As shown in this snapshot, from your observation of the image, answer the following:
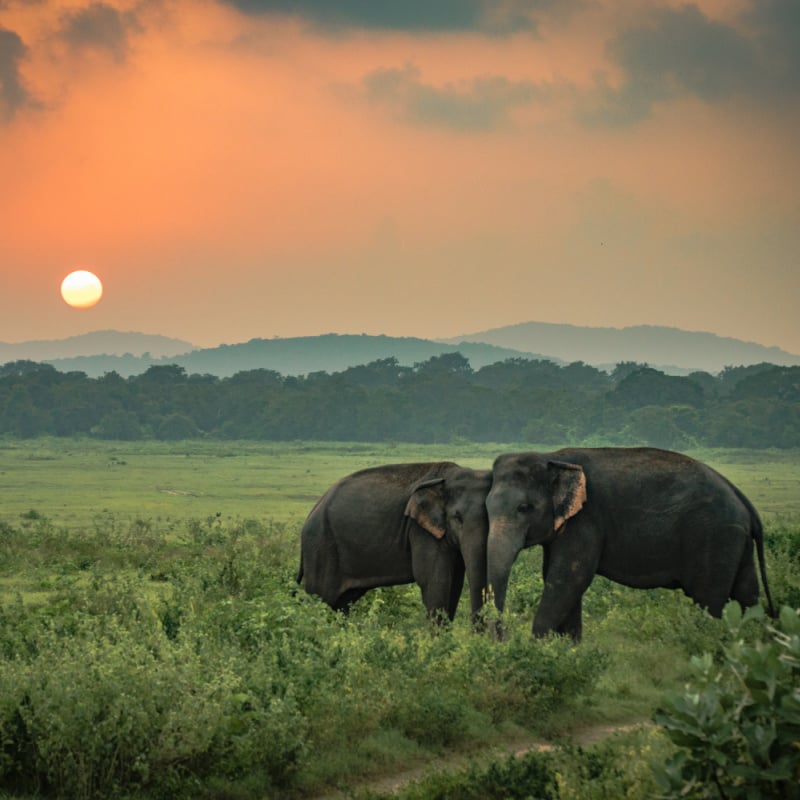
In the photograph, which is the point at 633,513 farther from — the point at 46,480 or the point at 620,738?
the point at 46,480

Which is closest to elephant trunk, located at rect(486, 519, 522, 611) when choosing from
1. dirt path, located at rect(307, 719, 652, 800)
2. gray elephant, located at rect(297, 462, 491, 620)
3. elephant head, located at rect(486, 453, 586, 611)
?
elephant head, located at rect(486, 453, 586, 611)

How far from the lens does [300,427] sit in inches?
3585

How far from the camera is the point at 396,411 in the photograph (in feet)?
303

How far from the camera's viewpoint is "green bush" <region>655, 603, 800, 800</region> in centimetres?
562

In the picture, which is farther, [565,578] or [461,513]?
[461,513]

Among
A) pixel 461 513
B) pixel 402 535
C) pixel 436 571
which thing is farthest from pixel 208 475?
pixel 461 513

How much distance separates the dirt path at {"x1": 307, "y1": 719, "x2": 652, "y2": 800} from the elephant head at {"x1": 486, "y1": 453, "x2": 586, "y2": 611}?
2311 mm

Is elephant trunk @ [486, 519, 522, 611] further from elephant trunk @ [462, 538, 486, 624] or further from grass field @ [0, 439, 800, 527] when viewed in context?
grass field @ [0, 439, 800, 527]

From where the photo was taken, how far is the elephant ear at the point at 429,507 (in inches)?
497

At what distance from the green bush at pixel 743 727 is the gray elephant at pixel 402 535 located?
5.97 metres

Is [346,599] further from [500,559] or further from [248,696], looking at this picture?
[248,696]

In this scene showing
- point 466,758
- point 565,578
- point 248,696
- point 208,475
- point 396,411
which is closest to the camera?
point 248,696

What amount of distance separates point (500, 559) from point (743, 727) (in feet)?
20.0

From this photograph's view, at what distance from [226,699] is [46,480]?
144ft
